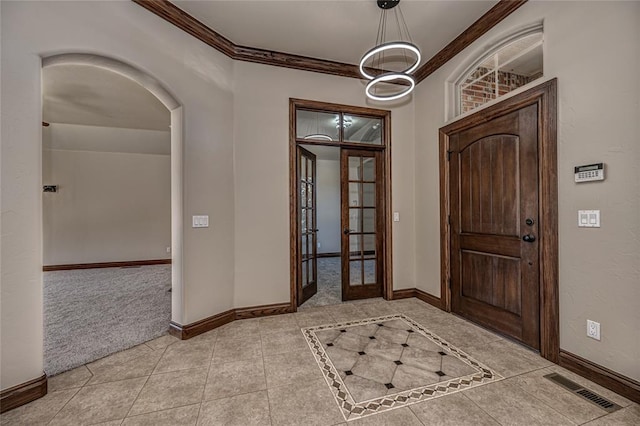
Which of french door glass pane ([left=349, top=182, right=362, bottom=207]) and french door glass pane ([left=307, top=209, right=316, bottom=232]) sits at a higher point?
french door glass pane ([left=349, top=182, right=362, bottom=207])

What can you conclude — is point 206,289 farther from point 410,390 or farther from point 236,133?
point 410,390

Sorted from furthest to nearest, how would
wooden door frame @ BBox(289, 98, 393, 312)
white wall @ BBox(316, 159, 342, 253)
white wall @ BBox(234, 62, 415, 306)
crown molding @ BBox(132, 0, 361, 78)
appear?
white wall @ BBox(316, 159, 342, 253), wooden door frame @ BBox(289, 98, 393, 312), white wall @ BBox(234, 62, 415, 306), crown molding @ BBox(132, 0, 361, 78)

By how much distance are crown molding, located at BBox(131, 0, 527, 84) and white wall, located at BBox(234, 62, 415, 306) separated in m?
0.10

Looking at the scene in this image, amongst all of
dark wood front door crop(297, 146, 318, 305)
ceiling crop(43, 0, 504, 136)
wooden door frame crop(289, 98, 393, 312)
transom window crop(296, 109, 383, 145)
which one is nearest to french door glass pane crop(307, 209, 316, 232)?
dark wood front door crop(297, 146, 318, 305)

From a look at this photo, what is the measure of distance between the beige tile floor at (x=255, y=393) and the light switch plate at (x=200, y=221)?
3.86ft

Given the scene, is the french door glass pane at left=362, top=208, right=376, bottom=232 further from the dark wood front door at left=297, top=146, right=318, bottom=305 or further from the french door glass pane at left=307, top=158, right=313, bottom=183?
the french door glass pane at left=307, top=158, right=313, bottom=183

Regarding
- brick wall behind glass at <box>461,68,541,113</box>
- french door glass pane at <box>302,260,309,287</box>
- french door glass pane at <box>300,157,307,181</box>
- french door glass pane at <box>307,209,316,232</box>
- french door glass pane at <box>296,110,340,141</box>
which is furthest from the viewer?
french door glass pane at <box>307,209,316,232</box>

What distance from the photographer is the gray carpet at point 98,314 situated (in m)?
2.51

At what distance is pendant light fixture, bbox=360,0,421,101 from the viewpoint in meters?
2.42

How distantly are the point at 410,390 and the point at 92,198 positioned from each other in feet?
25.1

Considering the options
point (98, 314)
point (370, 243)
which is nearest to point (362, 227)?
point (370, 243)

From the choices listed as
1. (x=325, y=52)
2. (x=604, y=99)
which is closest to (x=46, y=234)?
(x=325, y=52)

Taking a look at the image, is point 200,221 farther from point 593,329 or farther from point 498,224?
point 593,329

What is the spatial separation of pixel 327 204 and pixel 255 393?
6.31 metres
